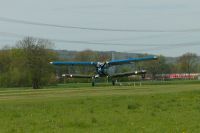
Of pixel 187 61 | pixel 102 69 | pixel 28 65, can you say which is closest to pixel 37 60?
pixel 28 65

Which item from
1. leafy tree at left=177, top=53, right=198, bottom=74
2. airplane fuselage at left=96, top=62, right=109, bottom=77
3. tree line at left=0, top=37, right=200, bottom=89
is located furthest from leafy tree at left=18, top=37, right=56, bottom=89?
leafy tree at left=177, top=53, right=198, bottom=74

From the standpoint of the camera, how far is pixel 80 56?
16138 cm

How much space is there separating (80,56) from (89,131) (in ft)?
481

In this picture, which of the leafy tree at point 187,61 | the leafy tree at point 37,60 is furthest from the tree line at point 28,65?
the leafy tree at point 187,61

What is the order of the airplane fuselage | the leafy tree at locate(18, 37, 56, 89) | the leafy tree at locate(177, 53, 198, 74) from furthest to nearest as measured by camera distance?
1. the leafy tree at locate(177, 53, 198, 74)
2. the leafy tree at locate(18, 37, 56, 89)
3. the airplane fuselage

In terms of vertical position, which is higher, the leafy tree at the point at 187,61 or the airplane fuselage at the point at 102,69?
the leafy tree at the point at 187,61

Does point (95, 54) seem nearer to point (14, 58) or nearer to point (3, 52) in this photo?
point (3, 52)

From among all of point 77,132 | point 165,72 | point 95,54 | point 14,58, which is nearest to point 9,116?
point 77,132

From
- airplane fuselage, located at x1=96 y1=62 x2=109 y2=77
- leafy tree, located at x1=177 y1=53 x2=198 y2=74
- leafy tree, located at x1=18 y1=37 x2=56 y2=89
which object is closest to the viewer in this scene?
airplane fuselage, located at x1=96 y1=62 x2=109 y2=77

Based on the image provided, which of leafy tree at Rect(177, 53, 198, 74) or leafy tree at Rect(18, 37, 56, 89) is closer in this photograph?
leafy tree at Rect(18, 37, 56, 89)

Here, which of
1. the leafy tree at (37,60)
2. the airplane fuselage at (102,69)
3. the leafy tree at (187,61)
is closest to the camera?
the airplane fuselage at (102,69)

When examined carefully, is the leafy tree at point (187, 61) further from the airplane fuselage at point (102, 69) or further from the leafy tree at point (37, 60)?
the airplane fuselage at point (102, 69)

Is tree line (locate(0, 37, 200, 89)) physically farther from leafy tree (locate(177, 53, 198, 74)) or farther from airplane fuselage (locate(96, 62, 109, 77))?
leafy tree (locate(177, 53, 198, 74))

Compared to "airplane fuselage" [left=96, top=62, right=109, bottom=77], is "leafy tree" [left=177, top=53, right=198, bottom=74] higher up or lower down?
higher up
